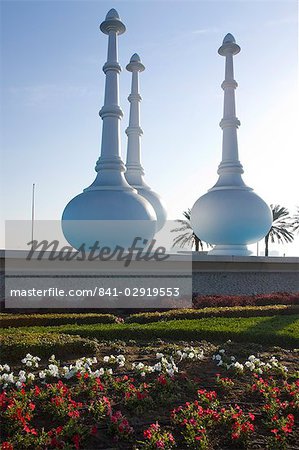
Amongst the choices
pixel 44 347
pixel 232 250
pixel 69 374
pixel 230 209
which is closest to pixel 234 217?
pixel 230 209

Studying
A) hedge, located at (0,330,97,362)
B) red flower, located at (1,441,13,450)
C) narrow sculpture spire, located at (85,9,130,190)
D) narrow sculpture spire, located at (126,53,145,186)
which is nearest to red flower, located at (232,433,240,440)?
red flower, located at (1,441,13,450)

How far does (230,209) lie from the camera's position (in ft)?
75.8

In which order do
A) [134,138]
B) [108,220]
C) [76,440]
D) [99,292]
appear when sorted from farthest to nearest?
[134,138] → [108,220] → [99,292] → [76,440]

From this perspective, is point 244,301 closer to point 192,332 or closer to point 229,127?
point 192,332

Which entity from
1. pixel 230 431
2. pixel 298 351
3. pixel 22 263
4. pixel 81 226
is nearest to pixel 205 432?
pixel 230 431

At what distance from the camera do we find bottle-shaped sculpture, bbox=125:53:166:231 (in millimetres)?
28578

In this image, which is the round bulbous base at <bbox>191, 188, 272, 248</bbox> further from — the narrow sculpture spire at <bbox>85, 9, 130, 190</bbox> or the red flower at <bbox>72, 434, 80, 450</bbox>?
the red flower at <bbox>72, 434, 80, 450</bbox>

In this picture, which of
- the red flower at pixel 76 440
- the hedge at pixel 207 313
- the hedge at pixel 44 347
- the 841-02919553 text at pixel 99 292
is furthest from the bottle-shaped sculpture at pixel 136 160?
the red flower at pixel 76 440

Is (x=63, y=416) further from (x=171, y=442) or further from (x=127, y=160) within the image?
(x=127, y=160)

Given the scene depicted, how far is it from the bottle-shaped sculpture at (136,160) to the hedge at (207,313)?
1559cm

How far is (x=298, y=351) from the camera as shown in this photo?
28.6ft

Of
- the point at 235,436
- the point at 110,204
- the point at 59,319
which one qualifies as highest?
the point at 110,204

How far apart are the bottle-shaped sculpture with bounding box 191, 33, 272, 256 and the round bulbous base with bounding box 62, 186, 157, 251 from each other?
11.1 feet

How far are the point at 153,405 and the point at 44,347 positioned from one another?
9.20ft
